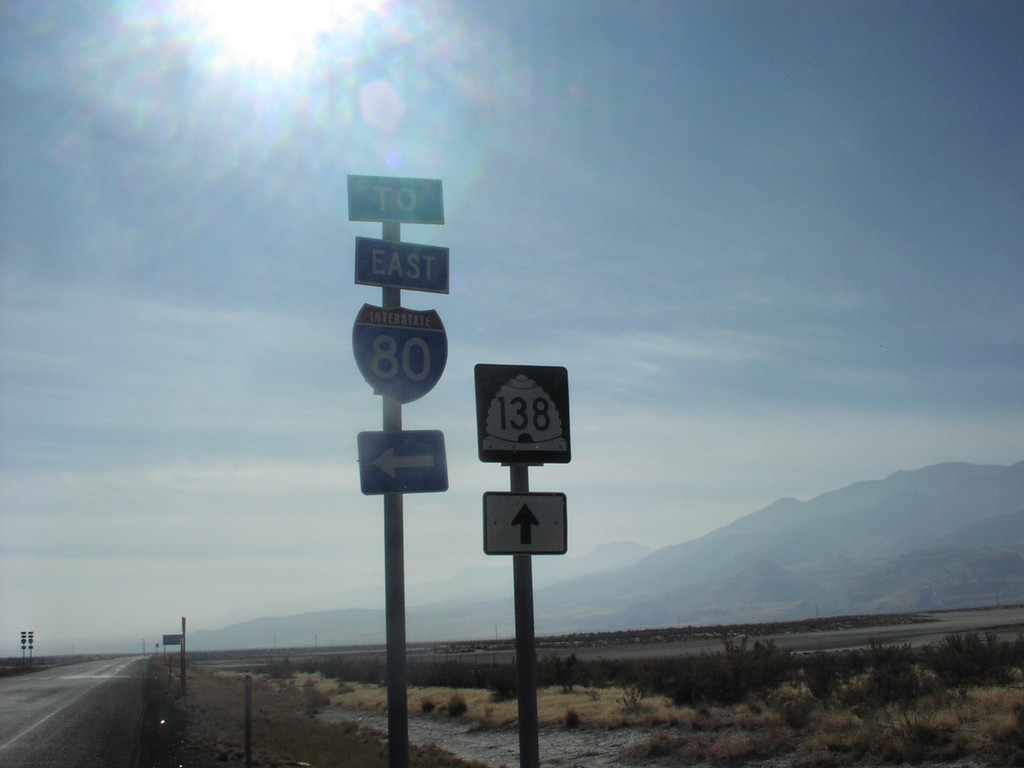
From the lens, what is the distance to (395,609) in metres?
6.90

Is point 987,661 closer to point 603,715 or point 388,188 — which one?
point 603,715

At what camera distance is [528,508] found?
6.10m

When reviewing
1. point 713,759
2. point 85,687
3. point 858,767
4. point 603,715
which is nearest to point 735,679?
point 603,715

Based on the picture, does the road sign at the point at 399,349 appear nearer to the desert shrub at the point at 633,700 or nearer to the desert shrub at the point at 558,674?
the desert shrub at the point at 633,700

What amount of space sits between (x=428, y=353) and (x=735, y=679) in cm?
1634

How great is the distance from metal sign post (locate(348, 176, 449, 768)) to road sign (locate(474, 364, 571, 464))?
104 centimetres

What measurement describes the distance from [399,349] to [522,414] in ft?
4.81

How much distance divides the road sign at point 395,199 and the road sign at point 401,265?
0.25 metres

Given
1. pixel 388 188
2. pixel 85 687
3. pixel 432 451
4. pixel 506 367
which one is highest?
pixel 388 188

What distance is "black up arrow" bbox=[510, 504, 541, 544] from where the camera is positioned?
6.05 meters

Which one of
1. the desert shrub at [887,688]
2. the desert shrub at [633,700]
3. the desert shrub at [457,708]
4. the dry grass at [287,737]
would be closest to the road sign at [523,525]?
the dry grass at [287,737]

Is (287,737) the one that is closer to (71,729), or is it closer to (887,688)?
(71,729)

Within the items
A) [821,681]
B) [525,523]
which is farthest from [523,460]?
[821,681]

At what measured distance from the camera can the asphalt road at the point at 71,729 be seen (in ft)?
56.1
